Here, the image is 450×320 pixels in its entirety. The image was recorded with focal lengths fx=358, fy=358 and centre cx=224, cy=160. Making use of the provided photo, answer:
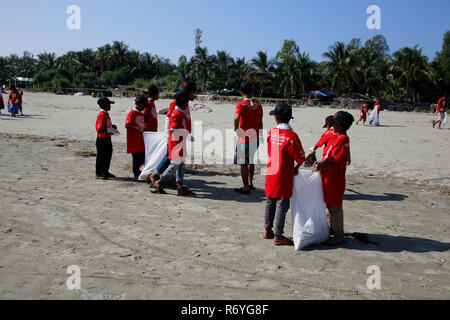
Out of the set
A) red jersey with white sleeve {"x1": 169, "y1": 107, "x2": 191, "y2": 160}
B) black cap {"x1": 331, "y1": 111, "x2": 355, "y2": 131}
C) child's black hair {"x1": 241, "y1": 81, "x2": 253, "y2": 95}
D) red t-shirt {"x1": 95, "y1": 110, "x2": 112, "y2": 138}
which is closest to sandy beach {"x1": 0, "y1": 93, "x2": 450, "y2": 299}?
red jersey with white sleeve {"x1": 169, "y1": 107, "x2": 191, "y2": 160}

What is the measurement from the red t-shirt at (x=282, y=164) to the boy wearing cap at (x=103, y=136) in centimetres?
369

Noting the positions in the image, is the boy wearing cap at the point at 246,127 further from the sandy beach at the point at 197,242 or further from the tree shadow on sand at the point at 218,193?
the sandy beach at the point at 197,242

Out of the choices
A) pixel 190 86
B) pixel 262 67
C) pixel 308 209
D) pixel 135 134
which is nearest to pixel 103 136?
pixel 135 134

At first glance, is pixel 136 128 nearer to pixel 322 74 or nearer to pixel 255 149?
pixel 255 149

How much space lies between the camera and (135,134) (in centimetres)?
672

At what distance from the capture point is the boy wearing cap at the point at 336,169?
401cm

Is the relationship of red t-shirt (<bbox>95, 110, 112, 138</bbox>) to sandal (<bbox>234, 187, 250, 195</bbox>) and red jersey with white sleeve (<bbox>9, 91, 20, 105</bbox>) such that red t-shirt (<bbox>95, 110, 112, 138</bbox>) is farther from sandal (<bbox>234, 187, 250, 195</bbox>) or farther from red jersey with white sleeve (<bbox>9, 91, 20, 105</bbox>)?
red jersey with white sleeve (<bbox>9, 91, 20, 105</bbox>)

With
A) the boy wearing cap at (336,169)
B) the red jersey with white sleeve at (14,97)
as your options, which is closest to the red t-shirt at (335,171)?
the boy wearing cap at (336,169)

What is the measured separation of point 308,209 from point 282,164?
0.59m

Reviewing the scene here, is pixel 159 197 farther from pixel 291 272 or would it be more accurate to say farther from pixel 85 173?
pixel 291 272

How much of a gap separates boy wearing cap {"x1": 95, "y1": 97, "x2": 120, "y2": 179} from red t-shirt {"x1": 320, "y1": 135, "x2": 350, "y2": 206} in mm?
4168

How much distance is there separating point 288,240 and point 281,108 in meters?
1.53

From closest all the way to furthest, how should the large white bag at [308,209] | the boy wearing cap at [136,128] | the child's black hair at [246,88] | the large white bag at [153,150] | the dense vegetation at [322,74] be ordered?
the large white bag at [308,209] < the child's black hair at [246,88] < the large white bag at [153,150] < the boy wearing cap at [136,128] < the dense vegetation at [322,74]
